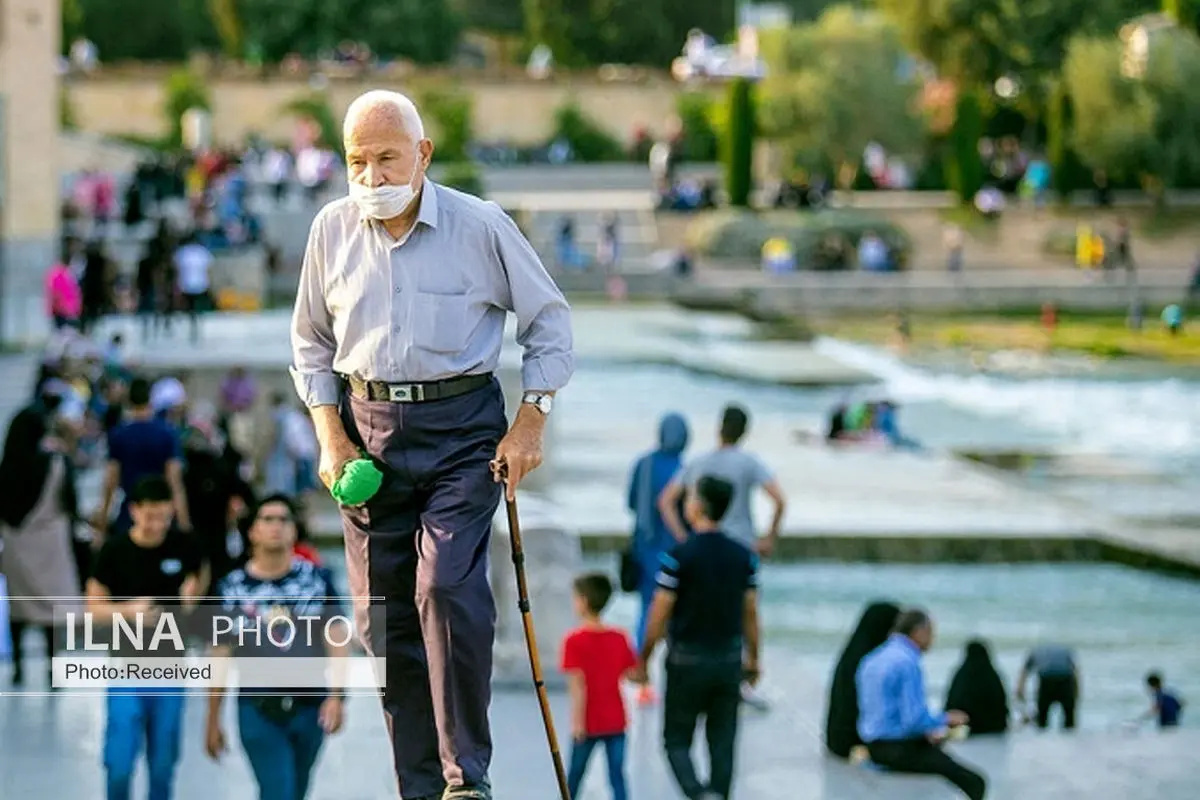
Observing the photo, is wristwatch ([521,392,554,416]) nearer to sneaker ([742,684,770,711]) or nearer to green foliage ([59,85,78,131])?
sneaker ([742,684,770,711])

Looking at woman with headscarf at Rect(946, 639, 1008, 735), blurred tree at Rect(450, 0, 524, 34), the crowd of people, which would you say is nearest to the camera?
the crowd of people

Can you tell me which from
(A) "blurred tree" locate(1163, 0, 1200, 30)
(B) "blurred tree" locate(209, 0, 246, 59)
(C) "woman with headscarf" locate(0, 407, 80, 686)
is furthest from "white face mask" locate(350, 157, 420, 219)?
(B) "blurred tree" locate(209, 0, 246, 59)

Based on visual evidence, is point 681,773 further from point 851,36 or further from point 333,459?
point 851,36

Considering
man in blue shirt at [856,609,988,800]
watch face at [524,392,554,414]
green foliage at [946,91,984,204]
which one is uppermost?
green foliage at [946,91,984,204]

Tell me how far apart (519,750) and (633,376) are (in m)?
25.6

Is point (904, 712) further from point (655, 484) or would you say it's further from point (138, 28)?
point (138, 28)

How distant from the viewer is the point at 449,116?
66562 millimetres

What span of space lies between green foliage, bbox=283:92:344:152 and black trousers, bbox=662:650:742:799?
55307 mm

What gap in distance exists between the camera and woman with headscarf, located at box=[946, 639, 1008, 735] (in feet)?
42.3

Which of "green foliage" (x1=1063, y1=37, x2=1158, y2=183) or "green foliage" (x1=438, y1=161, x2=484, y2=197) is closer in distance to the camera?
"green foliage" (x1=438, y1=161, x2=484, y2=197)


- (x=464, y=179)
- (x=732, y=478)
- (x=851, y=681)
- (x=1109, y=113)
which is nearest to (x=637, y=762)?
(x=851, y=681)

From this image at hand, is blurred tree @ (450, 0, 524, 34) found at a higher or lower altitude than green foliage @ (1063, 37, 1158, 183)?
higher

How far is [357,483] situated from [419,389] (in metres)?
0.25

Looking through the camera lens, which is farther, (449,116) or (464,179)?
(449,116)
